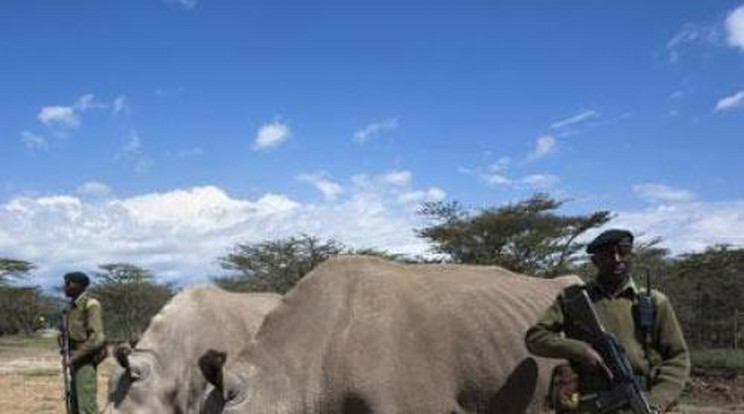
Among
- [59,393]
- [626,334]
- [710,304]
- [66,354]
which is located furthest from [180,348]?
[710,304]

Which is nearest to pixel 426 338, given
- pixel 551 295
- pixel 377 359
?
pixel 377 359

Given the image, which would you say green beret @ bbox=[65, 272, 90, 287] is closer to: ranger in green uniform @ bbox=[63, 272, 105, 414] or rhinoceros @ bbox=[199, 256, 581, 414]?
ranger in green uniform @ bbox=[63, 272, 105, 414]

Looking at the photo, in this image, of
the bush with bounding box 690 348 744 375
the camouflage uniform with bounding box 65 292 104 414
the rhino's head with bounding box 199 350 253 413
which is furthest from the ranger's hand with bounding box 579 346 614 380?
the bush with bounding box 690 348 744 375

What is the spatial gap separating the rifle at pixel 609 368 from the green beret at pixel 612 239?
0.29 metres

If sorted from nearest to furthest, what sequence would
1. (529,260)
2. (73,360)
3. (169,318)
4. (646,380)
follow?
(646,380) < (169,318) < (73,360) < (529,260)

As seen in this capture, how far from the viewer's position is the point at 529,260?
134 ft

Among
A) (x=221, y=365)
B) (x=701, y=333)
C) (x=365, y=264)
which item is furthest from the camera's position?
(x=701, y=333)

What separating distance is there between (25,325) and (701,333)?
2181 inches

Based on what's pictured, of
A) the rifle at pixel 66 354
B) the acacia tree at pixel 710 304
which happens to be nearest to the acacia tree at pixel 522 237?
the acacia tree at pixel 710 304

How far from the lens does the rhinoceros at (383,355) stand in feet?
26.2

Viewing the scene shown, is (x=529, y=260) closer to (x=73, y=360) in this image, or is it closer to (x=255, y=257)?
(x=255, y=257)

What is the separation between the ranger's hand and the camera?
6328 mm

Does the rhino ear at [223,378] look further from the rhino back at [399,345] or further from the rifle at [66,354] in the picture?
the rifle at [66,354]

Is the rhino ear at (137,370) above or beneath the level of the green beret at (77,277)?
beneath
